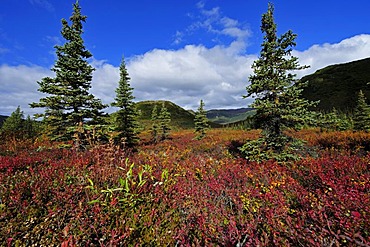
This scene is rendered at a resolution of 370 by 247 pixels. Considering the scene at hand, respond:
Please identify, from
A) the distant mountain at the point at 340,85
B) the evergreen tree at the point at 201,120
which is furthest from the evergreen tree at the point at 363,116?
the distant mountain at the point at 340,85

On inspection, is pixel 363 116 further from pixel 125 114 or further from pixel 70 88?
pixel 70 88

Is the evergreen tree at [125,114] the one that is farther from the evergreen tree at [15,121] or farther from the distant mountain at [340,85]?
the distant mountain at [340,85]

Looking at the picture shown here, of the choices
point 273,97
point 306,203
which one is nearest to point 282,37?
point 273,97

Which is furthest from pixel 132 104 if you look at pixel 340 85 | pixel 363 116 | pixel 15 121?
pixel 340 85

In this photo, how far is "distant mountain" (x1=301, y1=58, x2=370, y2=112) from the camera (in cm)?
7094

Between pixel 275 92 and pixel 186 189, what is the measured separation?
221 inches

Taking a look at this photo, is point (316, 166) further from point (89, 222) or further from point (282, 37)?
point (89, 222)

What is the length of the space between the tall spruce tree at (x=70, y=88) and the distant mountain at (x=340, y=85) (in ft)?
236

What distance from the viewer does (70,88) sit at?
12344 mm

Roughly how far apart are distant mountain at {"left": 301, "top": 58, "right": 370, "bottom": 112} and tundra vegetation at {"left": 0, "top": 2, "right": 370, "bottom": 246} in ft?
229

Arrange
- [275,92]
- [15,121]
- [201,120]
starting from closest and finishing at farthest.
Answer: [275,92], [201,120], [15,121]

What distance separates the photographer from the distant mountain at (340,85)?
233ft

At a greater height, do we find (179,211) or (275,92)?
(275,92)

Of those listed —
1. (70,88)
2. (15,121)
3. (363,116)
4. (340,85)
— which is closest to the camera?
(70,88)
